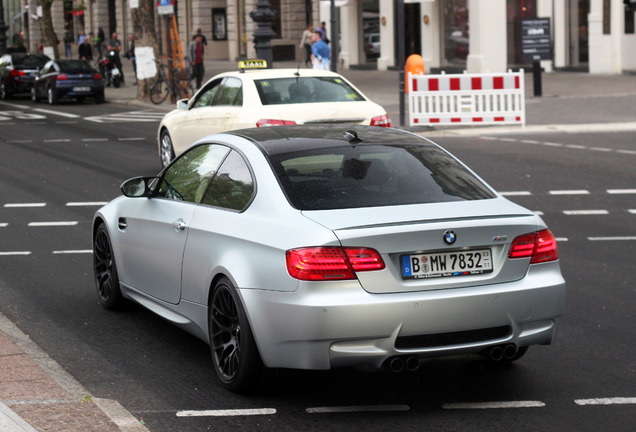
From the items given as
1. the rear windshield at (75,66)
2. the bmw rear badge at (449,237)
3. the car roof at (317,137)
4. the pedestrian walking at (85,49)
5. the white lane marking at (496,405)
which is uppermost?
the pedestrian walking at (85,49)

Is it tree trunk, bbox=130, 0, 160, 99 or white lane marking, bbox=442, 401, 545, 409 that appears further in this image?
tree trunk, bbox=130, 0, 160, 99

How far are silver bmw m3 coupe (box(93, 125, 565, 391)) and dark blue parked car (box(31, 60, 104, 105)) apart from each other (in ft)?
100

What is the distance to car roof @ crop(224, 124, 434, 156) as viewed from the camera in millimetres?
6602

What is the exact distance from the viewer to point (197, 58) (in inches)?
1538

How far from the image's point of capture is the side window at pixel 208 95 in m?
16.8

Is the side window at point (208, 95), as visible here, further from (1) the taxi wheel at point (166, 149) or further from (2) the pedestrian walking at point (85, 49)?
(2) the pedestrian walking at point (85, 49)

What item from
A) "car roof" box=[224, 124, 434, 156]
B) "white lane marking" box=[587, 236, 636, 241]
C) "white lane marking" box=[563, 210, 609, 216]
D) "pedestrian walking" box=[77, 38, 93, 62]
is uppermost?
"pedestrian walking" box=[77, 38, 93, 62]

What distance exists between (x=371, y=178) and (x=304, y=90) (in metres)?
9.27

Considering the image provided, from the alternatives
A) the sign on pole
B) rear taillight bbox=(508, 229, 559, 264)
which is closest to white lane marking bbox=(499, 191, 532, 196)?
rear taillight bbox=(508, 229, 559, 264)

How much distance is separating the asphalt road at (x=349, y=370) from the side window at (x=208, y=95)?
2870 millimetres

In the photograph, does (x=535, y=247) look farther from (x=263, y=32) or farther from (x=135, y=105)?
(x=135, y=105)

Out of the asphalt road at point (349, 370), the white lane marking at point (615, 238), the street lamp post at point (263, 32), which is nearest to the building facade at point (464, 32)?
the street lamp post at point (263, 32)

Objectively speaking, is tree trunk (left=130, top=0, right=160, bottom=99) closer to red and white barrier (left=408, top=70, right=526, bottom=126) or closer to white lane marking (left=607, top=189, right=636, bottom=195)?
red and white barrier (left=408, top=70, right=526, bottom=126)

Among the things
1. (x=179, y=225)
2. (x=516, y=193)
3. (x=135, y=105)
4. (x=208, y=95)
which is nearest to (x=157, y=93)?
(x=135, y=105)
